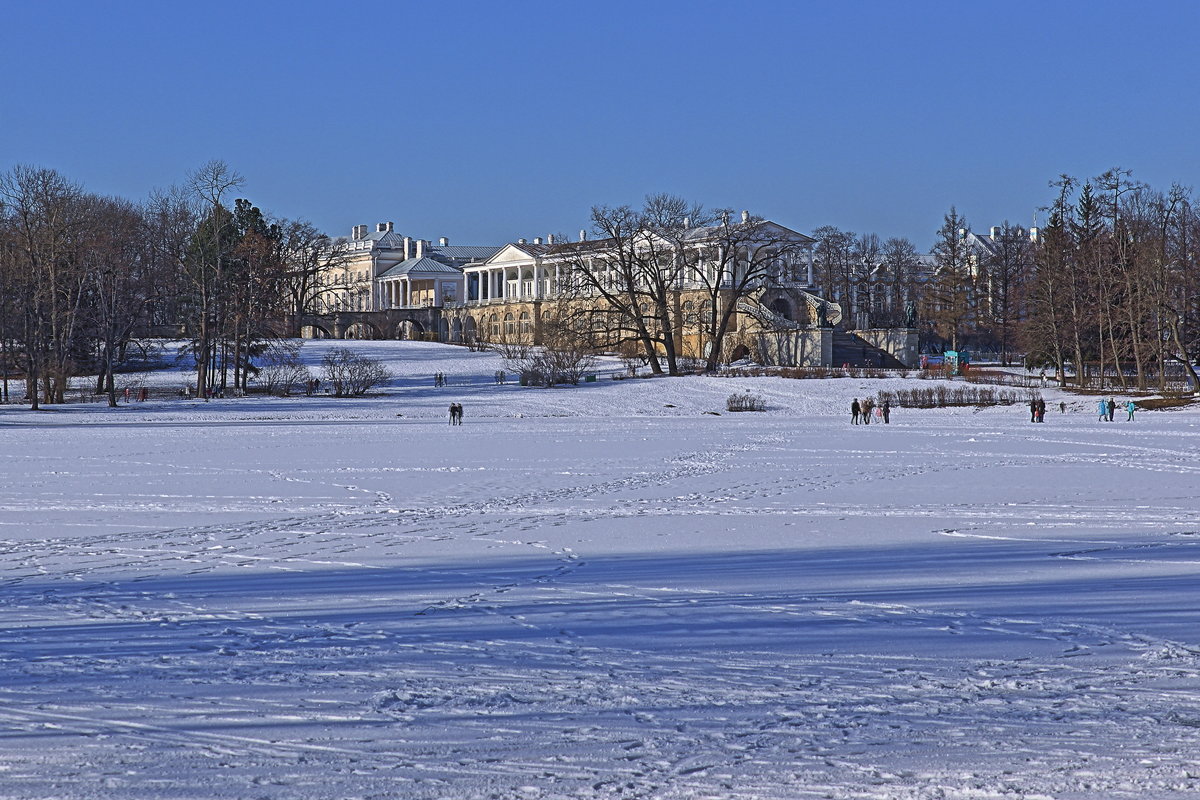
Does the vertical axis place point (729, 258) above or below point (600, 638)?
above

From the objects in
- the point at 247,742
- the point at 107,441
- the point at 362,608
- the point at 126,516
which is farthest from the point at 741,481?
the point at 107,441

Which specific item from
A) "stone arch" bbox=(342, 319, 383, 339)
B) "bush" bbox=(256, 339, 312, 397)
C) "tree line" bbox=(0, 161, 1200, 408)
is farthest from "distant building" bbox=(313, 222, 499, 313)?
"bush" bbox=(256, 339, 312, 397)

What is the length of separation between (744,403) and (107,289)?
26204 millimetres

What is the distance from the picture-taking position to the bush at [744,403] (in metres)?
47.3

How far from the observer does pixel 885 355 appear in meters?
71.2

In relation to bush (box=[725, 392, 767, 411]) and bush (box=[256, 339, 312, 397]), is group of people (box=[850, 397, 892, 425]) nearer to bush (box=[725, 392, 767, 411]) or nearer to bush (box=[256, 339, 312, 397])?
bush (box=[725, 392, 767, 411])

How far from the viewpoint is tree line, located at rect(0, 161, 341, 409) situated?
155 feet

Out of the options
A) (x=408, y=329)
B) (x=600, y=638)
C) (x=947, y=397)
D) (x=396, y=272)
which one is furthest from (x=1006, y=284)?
(x=600, y=638)

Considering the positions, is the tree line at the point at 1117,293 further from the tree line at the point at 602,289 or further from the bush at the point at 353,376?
the bush at the point at 353,376

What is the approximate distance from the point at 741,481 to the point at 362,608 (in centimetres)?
1089

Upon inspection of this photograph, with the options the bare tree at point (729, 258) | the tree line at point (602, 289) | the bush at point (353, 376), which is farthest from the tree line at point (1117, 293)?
the bush at point (353, 376)

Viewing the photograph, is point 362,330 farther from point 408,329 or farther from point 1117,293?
point 1117,293

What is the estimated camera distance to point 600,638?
827 centimetres

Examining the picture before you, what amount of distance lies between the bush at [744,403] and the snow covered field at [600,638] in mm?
27989
